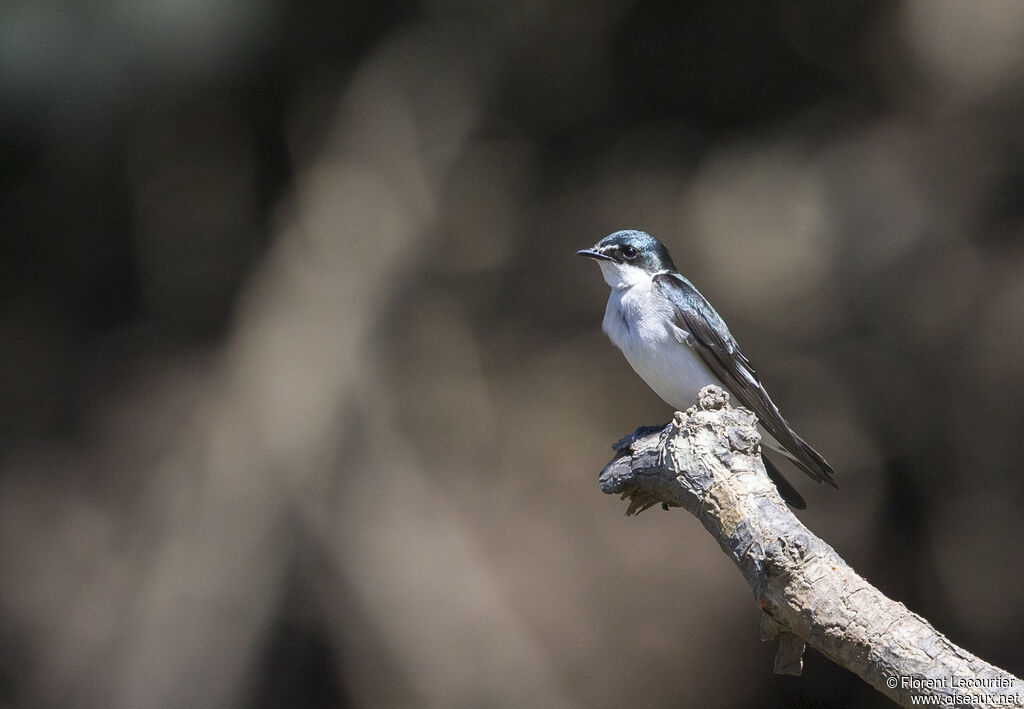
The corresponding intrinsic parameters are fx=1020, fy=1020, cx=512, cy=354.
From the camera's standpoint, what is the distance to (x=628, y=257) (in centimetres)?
391

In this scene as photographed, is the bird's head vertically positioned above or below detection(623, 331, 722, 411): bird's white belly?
above

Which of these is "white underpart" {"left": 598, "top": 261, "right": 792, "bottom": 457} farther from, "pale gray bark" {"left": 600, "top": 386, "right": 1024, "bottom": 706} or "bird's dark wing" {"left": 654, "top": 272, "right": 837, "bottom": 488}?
"pale gray bark" {"left": 600, "top": 386, "right": 1024, "bottom": 706}

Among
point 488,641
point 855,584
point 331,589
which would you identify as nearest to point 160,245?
point 331,589

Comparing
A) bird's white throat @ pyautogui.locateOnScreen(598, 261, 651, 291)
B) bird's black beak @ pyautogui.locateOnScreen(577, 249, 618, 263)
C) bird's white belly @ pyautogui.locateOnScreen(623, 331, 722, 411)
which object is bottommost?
bird's white belly @ pyautogui.locateOnScreen(623, 331, 722, 411)

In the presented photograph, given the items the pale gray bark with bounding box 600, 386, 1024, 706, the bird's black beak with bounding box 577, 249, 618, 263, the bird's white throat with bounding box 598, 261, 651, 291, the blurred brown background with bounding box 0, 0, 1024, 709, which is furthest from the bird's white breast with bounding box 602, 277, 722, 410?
the blurred brown background with bounding box 0, 0, 1024, 709

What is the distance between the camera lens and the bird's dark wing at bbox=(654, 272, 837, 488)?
349 cm

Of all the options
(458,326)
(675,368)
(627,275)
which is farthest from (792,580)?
(458,326)

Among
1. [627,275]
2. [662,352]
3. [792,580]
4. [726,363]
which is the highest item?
[627,275]

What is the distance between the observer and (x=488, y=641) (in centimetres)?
559

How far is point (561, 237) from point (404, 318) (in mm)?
1133

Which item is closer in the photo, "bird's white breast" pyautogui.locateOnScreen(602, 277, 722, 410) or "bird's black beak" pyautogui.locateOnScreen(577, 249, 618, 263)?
"bird's white breast" pyautogui.locateOnScreen(602, 277, 722, 410)

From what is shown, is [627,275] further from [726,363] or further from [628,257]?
[726,363]

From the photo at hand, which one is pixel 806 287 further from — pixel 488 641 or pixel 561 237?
pixel 488 641

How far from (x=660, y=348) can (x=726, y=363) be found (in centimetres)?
25
